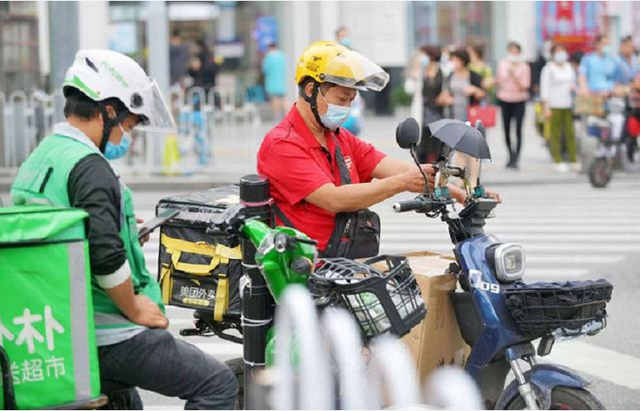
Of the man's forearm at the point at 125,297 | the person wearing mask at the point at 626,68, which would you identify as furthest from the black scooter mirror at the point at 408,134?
the person wearing mask at the point at 626,68

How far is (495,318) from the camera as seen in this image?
4.85 metres

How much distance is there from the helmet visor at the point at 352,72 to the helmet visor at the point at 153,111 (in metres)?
0.82

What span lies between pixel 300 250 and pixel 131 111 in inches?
29.6

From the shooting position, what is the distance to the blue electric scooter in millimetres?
4758

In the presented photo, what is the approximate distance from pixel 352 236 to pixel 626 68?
15611 millimetres

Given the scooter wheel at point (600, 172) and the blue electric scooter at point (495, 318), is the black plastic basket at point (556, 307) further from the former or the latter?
the scooter wheel at point (600, 172)

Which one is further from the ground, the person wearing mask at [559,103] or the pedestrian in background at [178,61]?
the pedestrian in background at [178,61]

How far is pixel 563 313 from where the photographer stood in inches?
187

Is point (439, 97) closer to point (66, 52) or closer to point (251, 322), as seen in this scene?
point (66, 52)

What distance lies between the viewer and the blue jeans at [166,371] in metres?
4.27

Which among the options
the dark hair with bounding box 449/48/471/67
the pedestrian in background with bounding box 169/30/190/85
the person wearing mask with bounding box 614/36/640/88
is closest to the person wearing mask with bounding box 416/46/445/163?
the dark hair with bounding box 449/48/471/67

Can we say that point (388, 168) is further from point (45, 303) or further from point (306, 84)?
point (45, 303)

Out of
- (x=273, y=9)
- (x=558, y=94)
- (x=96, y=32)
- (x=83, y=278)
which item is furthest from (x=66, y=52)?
(x=273, y=9)

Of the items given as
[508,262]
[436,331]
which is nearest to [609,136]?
[436,331]
